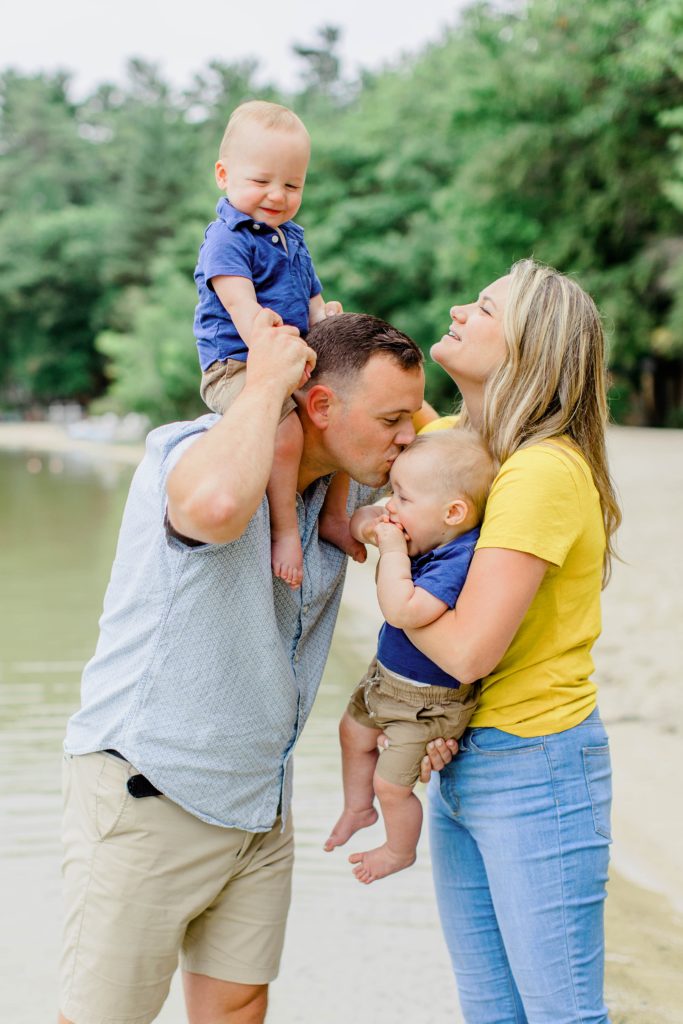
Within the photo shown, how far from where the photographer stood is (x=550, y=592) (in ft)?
7.62

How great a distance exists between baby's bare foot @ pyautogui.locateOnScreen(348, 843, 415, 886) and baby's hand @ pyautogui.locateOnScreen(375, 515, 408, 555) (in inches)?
27.3

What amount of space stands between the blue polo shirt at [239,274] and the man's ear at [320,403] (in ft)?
0.77

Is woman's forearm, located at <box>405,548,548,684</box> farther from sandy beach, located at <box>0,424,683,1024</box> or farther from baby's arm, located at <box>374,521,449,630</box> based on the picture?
sandy beach, located at <box>0,424,683,1024</box>

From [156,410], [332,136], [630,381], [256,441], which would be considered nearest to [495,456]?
[256,441]

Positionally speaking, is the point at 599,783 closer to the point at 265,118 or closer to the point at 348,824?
the point at 348,824

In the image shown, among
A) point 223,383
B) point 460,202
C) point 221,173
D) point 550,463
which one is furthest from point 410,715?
point 460,202

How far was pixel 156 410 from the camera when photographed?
35938mm

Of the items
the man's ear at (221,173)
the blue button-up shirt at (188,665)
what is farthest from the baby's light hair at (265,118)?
the blue button-up shirt at (188,665)

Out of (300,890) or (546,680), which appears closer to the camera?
(546,680)

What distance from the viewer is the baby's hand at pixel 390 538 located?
93.3 inches

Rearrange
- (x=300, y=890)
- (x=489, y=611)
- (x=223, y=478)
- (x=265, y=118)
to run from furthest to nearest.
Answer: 1. (x=300, y=890)
2. (x=265, y=118)
3. (x=489, y=611)
4. (x=223, y=478)

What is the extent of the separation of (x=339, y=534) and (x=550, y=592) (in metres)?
0.52

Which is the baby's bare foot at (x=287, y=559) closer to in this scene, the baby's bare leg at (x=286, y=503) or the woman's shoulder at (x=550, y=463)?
the baby's bare leg at (x=286, y=503)

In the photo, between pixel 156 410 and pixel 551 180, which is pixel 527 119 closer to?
pixel 551 180
